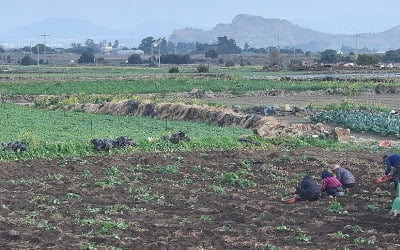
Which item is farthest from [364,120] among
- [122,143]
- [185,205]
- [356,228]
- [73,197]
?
[356,228]

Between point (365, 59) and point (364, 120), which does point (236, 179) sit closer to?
point (364, 120)

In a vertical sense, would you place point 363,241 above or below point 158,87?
above

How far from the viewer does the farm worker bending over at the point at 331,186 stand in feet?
55.8

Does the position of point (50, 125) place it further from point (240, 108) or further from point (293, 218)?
point (293, 218)

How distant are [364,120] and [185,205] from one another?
60.0 ft

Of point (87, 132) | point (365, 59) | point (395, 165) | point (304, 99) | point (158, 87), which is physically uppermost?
point (365, 59)

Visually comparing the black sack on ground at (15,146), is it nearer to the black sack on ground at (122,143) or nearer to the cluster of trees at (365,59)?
the black sack on ground at (122,143)

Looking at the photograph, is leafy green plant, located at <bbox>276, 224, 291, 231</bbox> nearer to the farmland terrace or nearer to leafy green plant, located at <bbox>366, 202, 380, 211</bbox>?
the farmland terrace

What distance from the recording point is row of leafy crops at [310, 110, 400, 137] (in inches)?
1185

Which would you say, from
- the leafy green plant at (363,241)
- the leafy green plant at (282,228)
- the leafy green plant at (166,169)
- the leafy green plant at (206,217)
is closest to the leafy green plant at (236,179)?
the leafy green plant at (166,169)

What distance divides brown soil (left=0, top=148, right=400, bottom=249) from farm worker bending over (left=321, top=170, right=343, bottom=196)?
0.21m

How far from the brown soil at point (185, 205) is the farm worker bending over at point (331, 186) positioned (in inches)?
8.4

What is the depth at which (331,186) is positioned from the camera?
670 inches

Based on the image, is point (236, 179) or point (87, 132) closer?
point (236, 179)
